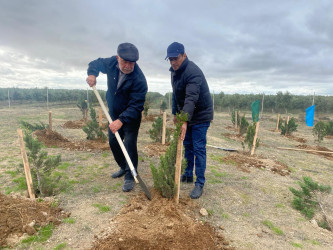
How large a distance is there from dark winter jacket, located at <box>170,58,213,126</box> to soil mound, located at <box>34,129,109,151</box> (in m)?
3.92

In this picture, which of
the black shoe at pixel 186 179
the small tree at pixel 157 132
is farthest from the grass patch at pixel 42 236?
the small tree at pixel 157 132

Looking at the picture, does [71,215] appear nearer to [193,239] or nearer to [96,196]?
[96,196]

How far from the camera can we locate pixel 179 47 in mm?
3246

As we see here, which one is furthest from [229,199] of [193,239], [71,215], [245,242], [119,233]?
[71,215]

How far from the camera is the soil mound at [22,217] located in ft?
7.80

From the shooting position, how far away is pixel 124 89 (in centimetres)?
356

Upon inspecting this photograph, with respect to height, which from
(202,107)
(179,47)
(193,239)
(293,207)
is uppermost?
(179,47)

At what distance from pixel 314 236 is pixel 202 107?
91.5 inches

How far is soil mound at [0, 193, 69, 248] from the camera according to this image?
93.7 inches

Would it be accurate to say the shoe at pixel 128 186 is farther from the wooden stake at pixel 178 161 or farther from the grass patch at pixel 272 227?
the grass patch at pixel 272 227

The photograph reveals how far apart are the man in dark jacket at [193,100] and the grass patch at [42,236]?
1.96 meters

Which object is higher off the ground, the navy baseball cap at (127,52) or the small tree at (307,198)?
the navy baseball cap at (127,52)

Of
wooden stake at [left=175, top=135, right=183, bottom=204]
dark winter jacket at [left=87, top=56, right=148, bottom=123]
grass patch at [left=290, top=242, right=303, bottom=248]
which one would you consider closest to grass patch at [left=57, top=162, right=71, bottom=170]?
dark winter jacket at [left=87, top=56, right=148, bottom=123]

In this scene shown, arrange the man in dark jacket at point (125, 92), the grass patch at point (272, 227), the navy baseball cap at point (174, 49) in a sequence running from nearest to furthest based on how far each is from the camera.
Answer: the grass patch at point (272, 227) < the navy baseball cap at point (174, 49) < the man in dark jacket at point (125, 92)
